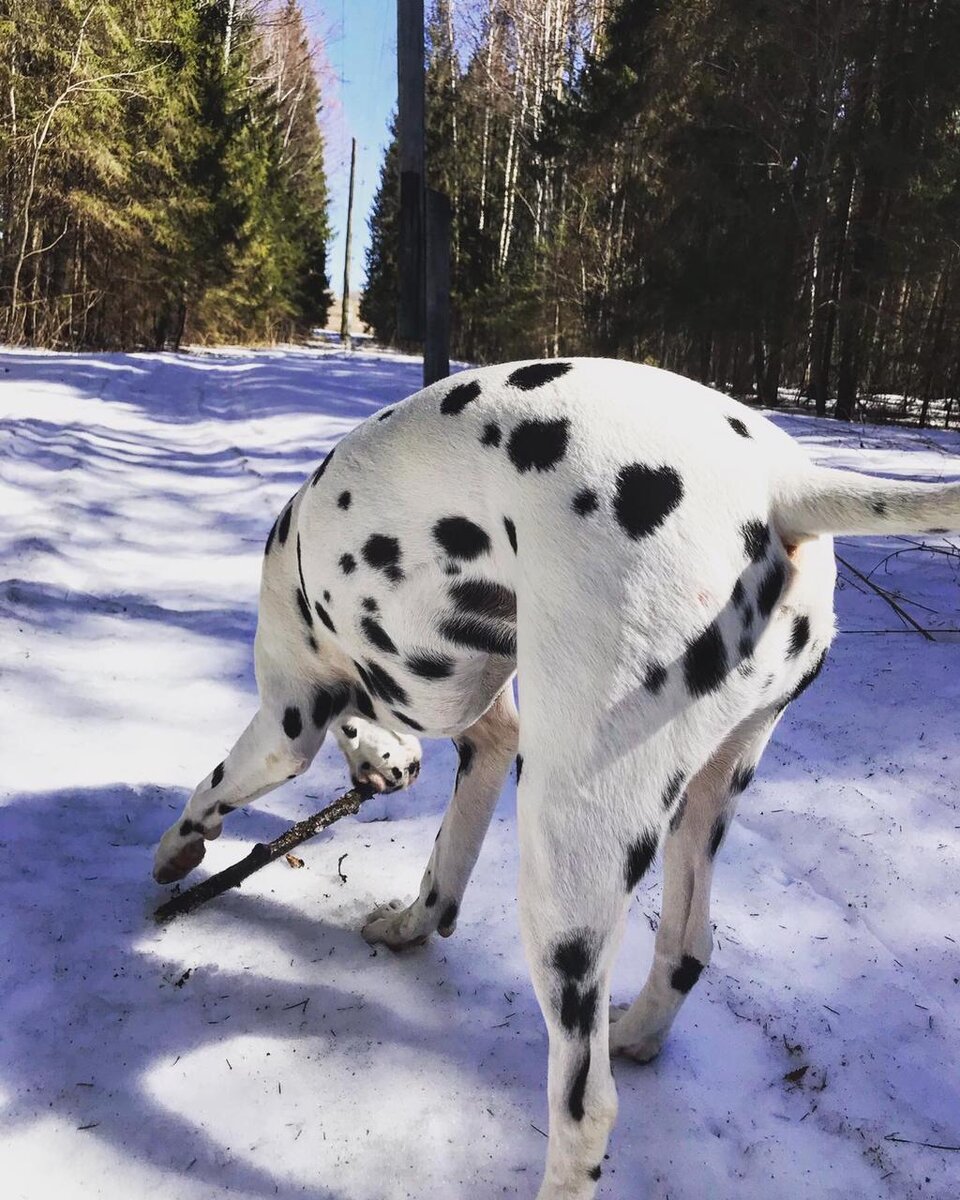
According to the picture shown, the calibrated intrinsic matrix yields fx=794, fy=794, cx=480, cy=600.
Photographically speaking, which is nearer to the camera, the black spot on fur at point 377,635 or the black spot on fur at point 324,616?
the black spot on fur at point 377,635

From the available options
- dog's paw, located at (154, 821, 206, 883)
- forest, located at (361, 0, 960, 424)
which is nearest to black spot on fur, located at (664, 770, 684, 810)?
dog's paw, located at (154, 821, 206, 883)

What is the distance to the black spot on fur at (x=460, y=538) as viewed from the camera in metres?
1.42

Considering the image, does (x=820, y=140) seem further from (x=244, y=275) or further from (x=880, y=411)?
(x=244, y=275)

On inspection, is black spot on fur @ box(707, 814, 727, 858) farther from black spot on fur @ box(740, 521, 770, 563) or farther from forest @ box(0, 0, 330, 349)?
forest @ box(0, 0, 330, 349)

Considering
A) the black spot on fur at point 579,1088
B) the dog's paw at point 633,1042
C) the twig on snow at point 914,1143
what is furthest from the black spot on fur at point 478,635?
the twig on snow at point 914,1143

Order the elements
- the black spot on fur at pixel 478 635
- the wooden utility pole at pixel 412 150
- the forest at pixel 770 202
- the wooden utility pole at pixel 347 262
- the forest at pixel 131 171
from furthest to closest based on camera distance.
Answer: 1. the wooden utility pole at pixel 347 262
2. the forest at pixel 131 171
3. the forest at pixel 770 202
4. the wooden utility pole at pixel 412 150
5. the black spot on fur at pixel 478 635

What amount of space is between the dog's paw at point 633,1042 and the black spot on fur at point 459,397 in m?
1.40

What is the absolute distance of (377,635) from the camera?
1675mm

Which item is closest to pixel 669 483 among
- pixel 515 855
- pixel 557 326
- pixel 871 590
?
pixel 515 855

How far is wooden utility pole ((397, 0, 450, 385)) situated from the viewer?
4.53m

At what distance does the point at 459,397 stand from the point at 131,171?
2194cm

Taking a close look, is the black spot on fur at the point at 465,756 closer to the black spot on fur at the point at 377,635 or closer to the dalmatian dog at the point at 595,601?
the dalmatian dog at the point at 595,601

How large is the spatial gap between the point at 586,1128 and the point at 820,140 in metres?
13.3

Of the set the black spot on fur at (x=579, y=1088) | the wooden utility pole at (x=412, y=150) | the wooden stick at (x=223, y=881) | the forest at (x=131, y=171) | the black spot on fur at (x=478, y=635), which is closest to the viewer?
the black spot on fur at (x=579, y=1088)
